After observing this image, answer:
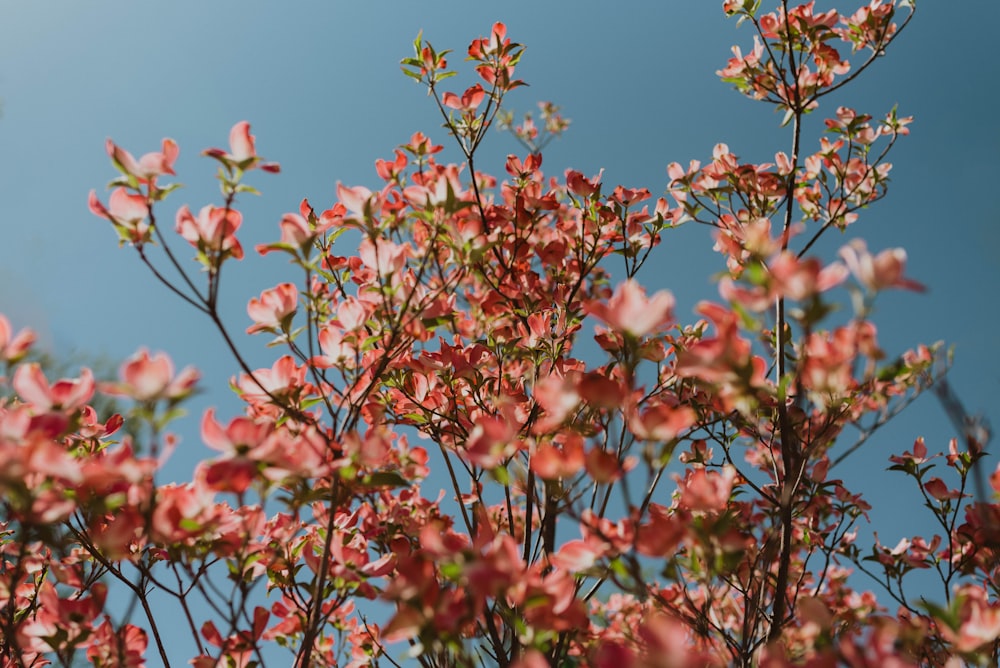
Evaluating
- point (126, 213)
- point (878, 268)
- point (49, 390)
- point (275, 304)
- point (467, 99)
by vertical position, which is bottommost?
point (878, 268)

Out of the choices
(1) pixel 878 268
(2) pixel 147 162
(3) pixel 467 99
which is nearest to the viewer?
(1) pixel 878 268

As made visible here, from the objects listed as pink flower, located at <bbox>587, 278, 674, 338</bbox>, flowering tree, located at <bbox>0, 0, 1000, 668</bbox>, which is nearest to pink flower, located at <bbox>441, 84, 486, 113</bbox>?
flowering tree, located at <bbox>0, 0, 1000, 668</bbox>

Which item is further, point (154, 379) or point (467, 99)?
point (467, 99)

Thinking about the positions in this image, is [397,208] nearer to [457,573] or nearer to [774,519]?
[457,573]

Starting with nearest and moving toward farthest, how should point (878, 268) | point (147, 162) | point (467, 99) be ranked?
point (878, 268) < point (147, 162) < point (467, 99)

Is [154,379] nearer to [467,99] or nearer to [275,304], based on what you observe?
[275,304]

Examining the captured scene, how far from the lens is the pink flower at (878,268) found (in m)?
0.77

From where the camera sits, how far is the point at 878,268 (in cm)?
77

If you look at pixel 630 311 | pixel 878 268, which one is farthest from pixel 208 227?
pixel 878 268

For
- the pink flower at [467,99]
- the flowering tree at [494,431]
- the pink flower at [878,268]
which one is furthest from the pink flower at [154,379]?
the pink flower at [467,99]

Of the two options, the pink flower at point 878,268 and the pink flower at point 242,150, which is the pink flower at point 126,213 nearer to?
the pink flower at point 242,150

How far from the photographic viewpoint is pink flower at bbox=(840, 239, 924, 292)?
77 centimetres

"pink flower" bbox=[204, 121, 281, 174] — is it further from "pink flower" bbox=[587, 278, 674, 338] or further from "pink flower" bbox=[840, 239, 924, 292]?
"pink flower" bbox=[840, 239, 924, 292]

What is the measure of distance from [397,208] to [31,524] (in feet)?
2.58
